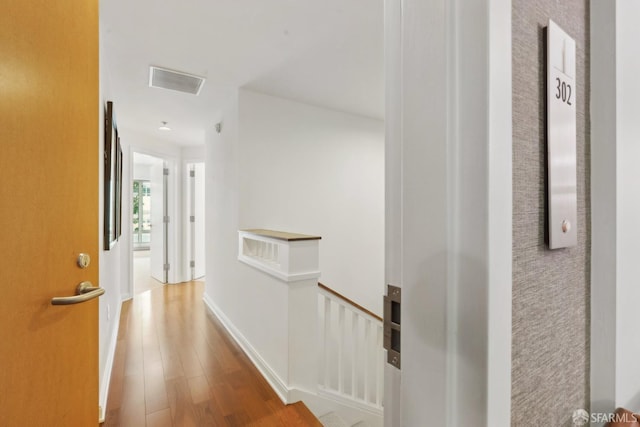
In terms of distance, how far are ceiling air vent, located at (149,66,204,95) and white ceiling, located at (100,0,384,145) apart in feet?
0.23

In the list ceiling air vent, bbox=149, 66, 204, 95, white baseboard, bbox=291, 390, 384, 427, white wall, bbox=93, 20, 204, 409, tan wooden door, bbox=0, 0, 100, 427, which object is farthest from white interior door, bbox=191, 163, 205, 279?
tan wooden door, bbox=0, 0, 100, 427

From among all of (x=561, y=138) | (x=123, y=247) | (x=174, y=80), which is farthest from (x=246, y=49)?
(x=123, y=247)

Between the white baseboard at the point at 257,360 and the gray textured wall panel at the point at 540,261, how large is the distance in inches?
70.2

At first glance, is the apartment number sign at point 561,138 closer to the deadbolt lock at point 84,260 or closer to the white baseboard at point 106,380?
the deadbolt lock at point 84,260

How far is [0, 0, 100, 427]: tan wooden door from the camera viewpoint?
2.01 feet

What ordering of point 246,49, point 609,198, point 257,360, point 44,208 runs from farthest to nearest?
point 257,360, point 246,49, point 44,208, point 609,198

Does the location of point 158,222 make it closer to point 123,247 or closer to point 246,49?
point 123,247

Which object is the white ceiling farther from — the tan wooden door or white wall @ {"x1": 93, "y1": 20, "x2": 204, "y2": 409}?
the tan wooden door

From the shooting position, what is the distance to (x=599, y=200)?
1.92ft

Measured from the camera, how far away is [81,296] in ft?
2.73

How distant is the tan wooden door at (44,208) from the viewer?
24.1 inches

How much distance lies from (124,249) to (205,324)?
1759 millimetres
